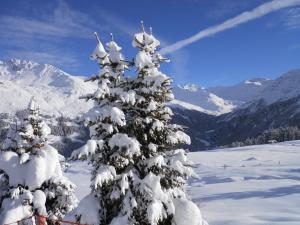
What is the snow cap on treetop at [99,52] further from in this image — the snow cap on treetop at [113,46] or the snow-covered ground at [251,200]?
the snow-covered ground at [251,200]

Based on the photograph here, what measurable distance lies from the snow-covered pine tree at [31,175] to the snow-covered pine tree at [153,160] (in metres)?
7.86

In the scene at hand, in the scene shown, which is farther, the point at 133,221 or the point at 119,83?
the point at 119,83

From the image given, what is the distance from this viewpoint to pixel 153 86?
18703mm

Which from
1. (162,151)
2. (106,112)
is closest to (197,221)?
(162,151)

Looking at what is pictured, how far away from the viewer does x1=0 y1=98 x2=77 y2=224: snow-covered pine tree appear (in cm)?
2436

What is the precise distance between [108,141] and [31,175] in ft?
27.1

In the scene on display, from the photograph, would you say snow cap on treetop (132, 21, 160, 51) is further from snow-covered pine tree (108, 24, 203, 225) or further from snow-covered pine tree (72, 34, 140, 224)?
snow-covered pine tree (72, 34, 140, 224)

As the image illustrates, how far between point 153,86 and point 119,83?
177cm

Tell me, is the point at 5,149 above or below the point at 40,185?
above

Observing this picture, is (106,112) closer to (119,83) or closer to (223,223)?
(119,83)

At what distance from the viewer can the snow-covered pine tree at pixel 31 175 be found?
24.4 metres

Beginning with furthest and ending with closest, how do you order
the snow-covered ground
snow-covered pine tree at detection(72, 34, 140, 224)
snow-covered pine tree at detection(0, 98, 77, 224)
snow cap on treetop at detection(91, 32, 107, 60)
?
the snow-covered ground → snow-covered pine tree at detection(0, 98, 77, 224) → snow cap on treetop at detection(91, 32, 107, 60) → snow-covered pine tree at detection(72, 34, 140, 224)

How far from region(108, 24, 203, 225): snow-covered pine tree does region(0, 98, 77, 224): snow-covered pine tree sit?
309 inches

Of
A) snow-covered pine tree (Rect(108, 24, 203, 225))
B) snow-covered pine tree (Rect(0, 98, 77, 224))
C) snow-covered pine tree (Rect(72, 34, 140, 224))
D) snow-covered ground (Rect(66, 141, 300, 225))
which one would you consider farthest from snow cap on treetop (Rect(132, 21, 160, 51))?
snow-covered pine tree (Rect(0, 98, 77, 224))
